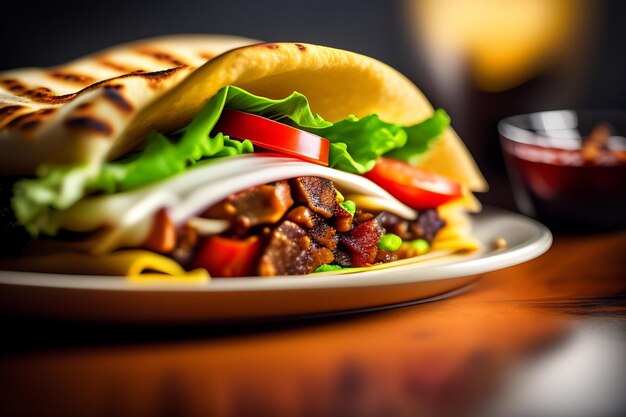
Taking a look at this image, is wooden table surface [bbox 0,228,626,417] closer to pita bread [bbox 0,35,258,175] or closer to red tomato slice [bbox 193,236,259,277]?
red tomato slice [bbox 193,236,259,277]

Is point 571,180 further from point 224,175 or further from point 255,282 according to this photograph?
point 255,282

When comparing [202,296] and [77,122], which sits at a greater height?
[77,122]

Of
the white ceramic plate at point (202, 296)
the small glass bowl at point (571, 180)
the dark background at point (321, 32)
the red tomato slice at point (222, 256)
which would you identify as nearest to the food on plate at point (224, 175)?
the red tomato slice at point (222, 256)

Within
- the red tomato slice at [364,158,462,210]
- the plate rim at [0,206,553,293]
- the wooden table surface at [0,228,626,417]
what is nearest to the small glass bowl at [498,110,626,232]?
the red tomato slice at [364,158,462,210]

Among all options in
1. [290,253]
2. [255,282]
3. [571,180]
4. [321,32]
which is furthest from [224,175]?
[321,32]

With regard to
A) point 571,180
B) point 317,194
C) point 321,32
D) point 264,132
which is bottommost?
point 321,32

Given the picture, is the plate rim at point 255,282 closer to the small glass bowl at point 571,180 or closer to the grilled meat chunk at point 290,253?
the grilled meat chunk at point 290,253

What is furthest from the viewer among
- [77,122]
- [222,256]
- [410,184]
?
[410,184]

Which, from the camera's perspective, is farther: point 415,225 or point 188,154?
point 415,225
